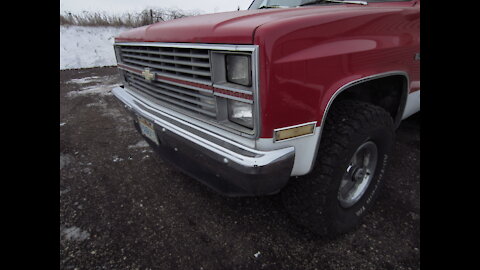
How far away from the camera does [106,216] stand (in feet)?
7.16

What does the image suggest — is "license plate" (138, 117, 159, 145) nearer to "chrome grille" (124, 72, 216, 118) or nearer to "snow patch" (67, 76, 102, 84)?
"chrome grille" (124, 72, 216, 118)

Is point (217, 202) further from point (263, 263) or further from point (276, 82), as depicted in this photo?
point (276, 82)

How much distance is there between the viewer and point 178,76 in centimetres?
167

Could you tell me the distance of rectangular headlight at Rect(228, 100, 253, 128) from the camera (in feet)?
4.52

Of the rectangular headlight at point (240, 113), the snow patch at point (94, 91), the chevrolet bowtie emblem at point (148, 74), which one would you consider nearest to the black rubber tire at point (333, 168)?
the rectangular headlight at point (240, 113)

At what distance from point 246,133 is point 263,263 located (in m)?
0.92

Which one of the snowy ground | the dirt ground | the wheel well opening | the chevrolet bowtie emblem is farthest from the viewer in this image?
the snowy ground

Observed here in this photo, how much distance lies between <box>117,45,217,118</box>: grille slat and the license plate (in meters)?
0.19

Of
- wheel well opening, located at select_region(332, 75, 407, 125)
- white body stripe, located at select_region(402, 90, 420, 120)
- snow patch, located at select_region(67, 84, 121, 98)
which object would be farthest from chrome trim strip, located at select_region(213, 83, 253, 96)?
snow patch, located at select_region(67, 84, 121, 98)

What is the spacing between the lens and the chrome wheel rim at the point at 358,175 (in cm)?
190

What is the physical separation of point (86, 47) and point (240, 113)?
13733mm

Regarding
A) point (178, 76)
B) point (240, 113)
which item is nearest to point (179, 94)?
point (178, 76)

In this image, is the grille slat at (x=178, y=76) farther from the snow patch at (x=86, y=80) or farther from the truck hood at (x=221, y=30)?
the snow patch at (x=86, y=80)

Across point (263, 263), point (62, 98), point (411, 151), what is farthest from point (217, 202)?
point (62, 98)
